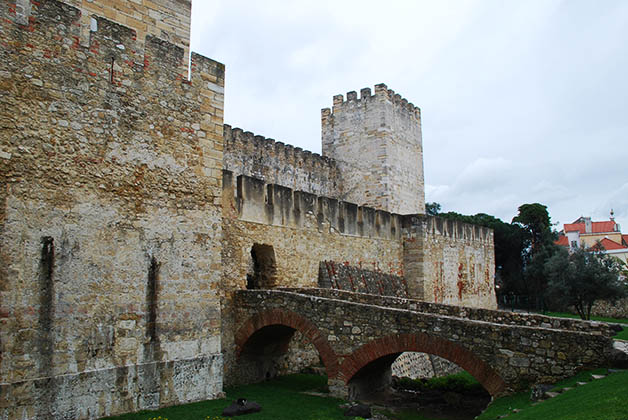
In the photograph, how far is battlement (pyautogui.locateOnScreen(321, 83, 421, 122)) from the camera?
2392 cm

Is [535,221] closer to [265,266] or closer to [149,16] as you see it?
[265,266]

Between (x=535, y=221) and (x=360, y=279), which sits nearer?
(x=360, y=279)

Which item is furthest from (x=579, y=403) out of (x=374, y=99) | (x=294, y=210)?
(x=374, y=99)

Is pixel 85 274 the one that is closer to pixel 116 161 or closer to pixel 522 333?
pixel 116 161

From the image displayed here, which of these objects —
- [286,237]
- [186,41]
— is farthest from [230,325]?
[186,41]

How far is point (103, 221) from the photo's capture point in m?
8.50

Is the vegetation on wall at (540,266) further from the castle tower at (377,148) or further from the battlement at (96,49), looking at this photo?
A: the battlement at (96,49)

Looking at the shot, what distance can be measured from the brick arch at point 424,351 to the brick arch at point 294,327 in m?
0.30

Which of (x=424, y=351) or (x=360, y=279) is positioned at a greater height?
(x=360, y=279)

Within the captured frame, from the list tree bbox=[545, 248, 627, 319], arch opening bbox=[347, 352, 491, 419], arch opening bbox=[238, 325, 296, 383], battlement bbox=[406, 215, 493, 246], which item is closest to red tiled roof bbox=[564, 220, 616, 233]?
tree bbox=[545, 248, 627, 319]

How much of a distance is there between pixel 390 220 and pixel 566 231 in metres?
51.4

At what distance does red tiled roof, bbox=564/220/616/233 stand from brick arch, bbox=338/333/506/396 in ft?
197

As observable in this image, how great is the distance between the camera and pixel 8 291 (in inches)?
284

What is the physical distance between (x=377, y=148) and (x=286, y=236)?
1103 cm
